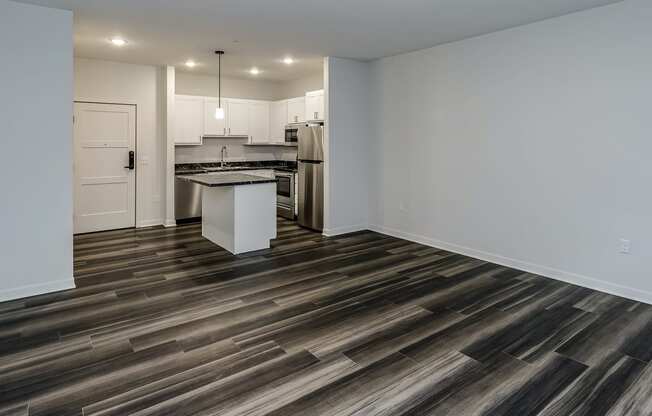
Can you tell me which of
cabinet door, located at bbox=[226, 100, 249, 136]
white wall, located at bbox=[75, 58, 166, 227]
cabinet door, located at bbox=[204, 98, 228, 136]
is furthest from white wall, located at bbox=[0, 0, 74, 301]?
cabinet door, located at bbox=[226, 100, 249, 136]

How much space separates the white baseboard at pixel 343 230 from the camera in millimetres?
6484

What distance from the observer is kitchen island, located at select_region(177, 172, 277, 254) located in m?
5.32

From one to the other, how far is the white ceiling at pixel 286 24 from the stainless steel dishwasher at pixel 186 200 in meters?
2.18

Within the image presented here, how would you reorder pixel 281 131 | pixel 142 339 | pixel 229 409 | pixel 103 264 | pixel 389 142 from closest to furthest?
pixel 229 409, pixel 142 339, pixel 103 264, pixel 389 142, pixel 281 131

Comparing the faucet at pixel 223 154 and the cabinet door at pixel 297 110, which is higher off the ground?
the cabinet door at pixel 297 110

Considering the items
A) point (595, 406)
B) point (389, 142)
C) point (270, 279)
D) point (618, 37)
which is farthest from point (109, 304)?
point (618, 37)

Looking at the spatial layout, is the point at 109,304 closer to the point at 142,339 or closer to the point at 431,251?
the point at 142,339

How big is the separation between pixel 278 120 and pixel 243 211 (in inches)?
137

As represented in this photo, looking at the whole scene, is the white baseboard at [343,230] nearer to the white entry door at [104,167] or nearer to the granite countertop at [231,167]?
the granite countertop at [231,167]

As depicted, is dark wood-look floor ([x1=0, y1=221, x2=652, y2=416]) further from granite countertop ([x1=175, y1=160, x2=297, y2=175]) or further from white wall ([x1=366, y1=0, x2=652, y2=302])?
granite countertop ([x1=175, y1=160, x2=297, y2=175])

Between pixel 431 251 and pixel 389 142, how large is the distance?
1.83 metres

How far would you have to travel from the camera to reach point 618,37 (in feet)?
12.6

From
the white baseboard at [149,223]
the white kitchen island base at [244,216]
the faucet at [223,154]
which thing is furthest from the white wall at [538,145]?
the white baseboard at [149,223]

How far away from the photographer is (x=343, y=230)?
6.63 meters
